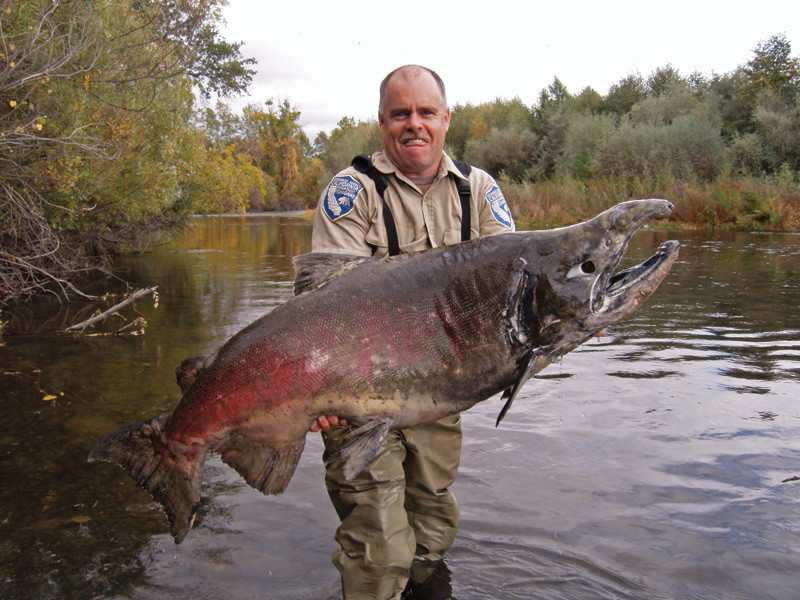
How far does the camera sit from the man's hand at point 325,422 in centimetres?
262

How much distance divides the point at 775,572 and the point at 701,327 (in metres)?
5.86

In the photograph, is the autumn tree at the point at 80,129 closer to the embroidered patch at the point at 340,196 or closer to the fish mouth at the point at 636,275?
the embroidered patch at the point at 340,196

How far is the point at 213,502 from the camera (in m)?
4.05

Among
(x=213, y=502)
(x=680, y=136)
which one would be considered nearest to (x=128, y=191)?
(x=213, y=502)

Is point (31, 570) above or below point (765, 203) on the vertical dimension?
below

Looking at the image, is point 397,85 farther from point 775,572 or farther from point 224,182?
point 224,182

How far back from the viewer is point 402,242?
330 centimetres

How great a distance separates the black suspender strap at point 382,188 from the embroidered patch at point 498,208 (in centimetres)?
57

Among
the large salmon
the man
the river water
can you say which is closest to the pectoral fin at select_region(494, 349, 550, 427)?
the large salmon

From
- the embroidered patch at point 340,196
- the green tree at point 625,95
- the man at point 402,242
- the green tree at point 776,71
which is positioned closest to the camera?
the man at point 402,242

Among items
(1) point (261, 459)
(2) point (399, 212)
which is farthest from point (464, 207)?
(1) point (261, 459)

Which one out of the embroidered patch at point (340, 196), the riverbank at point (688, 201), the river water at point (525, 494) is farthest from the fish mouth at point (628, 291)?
the riverbank at point (688, 201)

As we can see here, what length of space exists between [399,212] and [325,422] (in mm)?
1226

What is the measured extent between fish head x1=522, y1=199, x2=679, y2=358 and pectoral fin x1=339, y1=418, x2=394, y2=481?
73 centimetres
